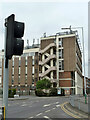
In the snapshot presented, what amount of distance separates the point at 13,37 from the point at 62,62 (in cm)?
6409

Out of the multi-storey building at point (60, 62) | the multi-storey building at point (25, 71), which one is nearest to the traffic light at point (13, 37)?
the multi-storey building at point (60, 62)

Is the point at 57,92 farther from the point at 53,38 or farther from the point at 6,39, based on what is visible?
the point at 6,39

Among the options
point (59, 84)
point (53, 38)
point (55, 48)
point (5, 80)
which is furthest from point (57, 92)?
point (5, 80)

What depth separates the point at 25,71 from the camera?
80.8 m

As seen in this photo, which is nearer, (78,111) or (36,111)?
(36,111)

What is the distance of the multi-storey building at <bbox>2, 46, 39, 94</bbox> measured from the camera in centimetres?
7834

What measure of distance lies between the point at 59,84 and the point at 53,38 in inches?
717

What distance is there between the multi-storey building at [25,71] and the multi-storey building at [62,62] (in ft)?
33.9

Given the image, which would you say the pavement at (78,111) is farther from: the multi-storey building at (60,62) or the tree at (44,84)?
the multi-storey building at (60,62)

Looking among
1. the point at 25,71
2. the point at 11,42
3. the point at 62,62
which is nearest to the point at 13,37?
the point at 11,42

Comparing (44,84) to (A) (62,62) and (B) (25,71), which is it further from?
(B) (25,71)

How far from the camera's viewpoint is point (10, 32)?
3.48 meters

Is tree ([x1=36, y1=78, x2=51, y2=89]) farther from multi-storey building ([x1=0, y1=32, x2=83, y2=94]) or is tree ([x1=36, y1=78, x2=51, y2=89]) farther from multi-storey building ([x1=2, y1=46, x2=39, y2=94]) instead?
multi-storey building ([x1=2, y1=46, x2=39, y2=94])

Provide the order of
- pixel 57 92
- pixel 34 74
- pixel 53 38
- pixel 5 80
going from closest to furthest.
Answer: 1. pixel 5 80
2. pixel 57 92
3. pixel 53 38
4. pixel 34 74
